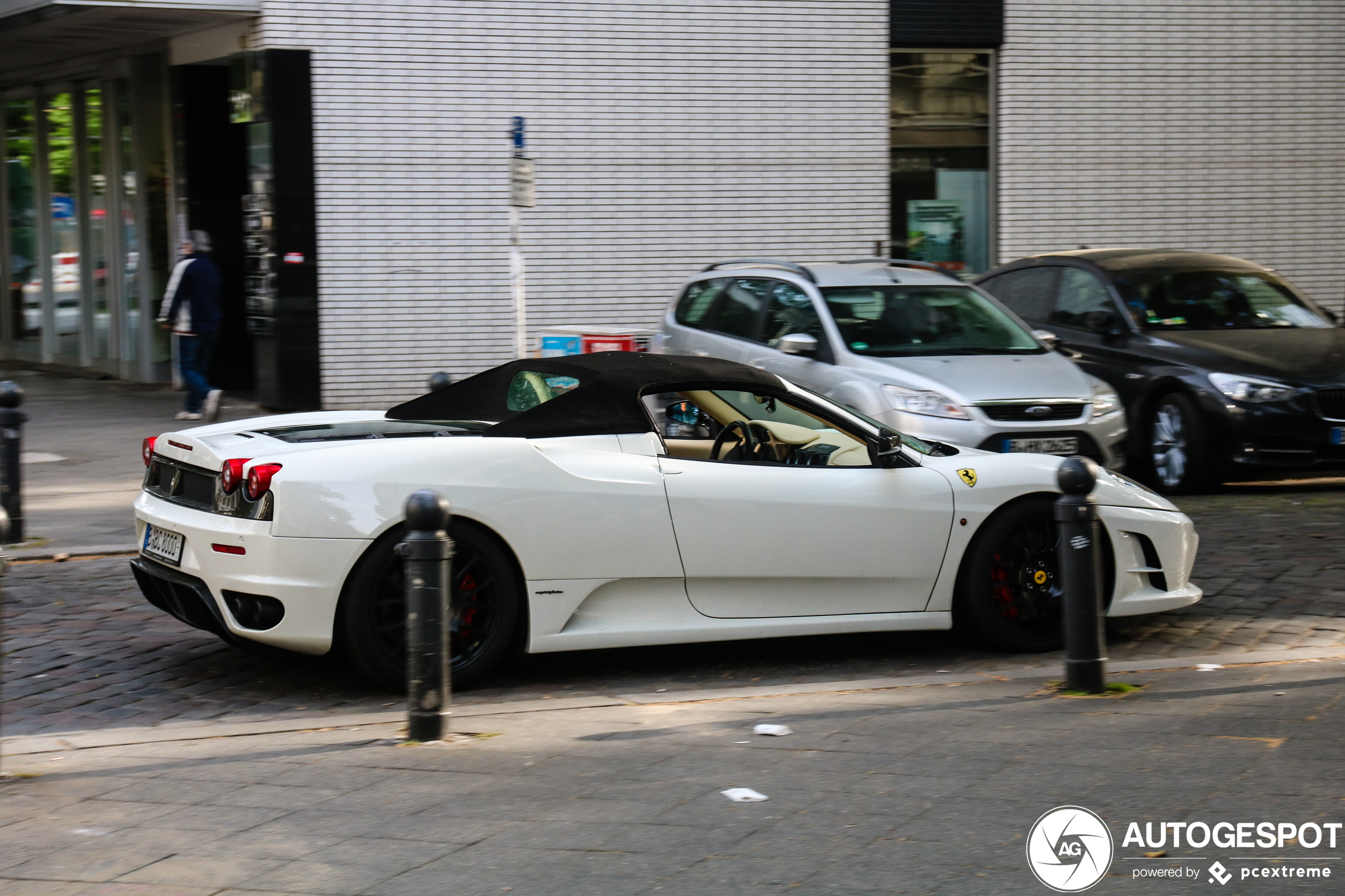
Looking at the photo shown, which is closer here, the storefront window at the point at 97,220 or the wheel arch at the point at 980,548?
the wheel arch at the point at 980,548

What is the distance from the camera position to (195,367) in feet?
48.2

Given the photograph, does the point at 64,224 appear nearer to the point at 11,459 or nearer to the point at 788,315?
the point at 11,459

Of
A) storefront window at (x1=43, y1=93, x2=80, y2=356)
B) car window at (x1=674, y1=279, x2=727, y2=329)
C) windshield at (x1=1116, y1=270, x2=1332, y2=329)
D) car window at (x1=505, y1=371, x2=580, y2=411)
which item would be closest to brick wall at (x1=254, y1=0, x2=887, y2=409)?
car window at (x1=674, y1=279, x2=727, y2=329)

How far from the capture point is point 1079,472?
5.59 meters

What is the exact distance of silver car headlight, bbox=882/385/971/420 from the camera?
9500 mm

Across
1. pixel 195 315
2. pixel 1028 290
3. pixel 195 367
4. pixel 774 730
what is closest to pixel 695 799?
pixel 774 730

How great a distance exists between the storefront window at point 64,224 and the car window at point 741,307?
36.5 feet

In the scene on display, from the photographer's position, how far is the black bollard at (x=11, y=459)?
8836 mm

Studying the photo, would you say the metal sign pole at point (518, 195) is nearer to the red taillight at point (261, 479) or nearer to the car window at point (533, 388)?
the car window at point (533, 388)

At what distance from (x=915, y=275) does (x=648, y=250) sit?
19.5 feet

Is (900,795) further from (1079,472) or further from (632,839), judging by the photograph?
(1079,472)

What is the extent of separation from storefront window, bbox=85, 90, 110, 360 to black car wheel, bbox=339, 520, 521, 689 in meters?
14.2

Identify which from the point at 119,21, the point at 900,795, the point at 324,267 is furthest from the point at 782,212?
the point at 900,795

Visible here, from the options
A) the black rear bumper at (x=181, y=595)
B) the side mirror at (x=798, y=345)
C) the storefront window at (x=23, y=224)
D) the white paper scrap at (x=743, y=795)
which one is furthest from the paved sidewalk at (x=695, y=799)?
the storefront window at (x=23, y=224)
